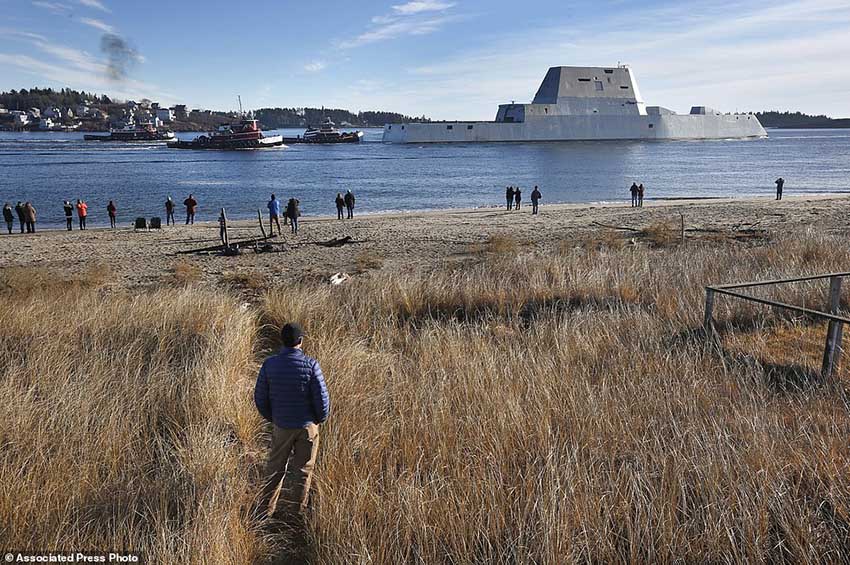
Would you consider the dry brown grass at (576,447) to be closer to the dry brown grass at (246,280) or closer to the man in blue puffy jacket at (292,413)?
the man in blue puffy jacket at (292,413)

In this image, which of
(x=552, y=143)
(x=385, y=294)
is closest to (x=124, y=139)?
(x=552, y=143)

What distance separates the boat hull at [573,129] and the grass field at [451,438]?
9295 centimetres

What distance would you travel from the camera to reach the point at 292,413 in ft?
11.9

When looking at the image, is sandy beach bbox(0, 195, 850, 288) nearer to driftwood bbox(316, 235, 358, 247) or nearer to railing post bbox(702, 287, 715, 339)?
driftwood bbox(316, 235, 358, 247)

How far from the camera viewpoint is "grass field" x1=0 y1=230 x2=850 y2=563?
304cm

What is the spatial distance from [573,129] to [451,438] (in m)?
97.7

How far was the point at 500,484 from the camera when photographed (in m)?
3.31

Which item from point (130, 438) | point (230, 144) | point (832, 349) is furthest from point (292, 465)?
point (230, 144)

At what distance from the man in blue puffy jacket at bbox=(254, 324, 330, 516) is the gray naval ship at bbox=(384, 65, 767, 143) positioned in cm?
9638

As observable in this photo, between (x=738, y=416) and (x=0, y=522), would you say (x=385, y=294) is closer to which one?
(x=738, y=416)

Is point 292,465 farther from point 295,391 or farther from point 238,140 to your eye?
point 238,140

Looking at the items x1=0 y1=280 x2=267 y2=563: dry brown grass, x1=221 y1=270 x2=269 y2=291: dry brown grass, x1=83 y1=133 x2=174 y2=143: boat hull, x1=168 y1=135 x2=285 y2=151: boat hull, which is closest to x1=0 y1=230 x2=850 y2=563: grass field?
x1=0 y1=280 x2=267 y2=563: dry brown grass

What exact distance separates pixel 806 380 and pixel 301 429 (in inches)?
157

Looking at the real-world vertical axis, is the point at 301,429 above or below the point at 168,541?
above
